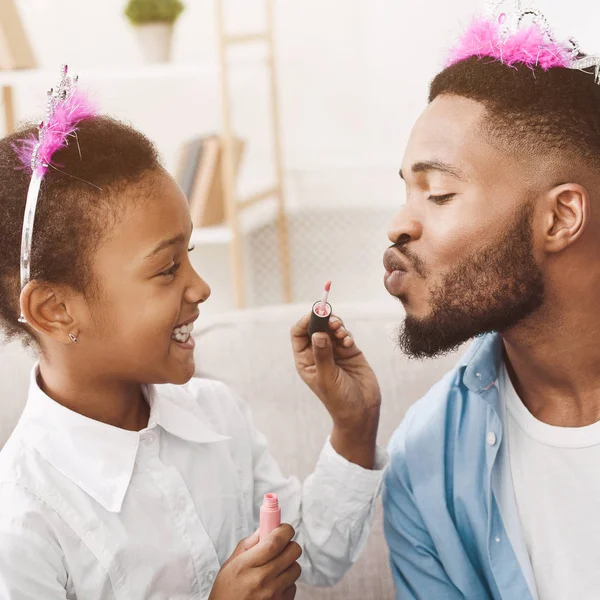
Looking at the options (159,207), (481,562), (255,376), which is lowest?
(481,562)

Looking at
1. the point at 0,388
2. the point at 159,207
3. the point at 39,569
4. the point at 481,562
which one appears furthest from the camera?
the point at 0,388

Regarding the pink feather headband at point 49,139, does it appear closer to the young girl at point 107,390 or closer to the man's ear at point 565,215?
the young girl at point 107,390

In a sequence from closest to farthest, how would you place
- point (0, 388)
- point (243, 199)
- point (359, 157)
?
point (0, 388), point (243, 199), point (359, 157)

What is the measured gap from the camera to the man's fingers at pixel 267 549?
1132 millimetres

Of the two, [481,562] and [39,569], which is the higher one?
[39,569]

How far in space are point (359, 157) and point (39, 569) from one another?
2472mm

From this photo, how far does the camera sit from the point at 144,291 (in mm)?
1186

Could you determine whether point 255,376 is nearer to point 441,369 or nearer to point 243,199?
point 441,369

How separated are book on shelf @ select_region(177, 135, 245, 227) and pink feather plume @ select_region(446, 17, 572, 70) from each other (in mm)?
1704

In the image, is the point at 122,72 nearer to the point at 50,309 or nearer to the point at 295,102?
the point at 295,102

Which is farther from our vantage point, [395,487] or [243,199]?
[243,199]

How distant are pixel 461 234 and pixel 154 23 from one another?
Result: 78.4 inches

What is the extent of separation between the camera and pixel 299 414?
1.61 m

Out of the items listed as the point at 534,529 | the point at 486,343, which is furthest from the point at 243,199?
the point at 534,529
